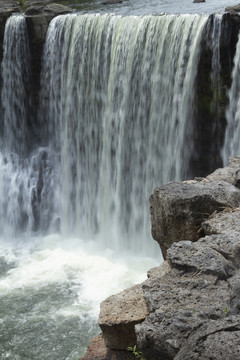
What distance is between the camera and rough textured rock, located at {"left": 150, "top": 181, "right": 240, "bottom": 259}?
6195 millimetres

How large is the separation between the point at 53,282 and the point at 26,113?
6055 millimetres

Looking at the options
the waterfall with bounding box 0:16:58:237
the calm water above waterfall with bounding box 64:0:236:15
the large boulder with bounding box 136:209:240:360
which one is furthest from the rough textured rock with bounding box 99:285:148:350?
the calm water above waterfall with bounding box 64:0:236:15

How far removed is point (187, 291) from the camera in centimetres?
464

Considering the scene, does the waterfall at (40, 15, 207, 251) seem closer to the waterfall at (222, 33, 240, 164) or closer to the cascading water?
the cascading water

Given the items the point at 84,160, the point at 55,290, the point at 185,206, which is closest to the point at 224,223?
the point at 185,206

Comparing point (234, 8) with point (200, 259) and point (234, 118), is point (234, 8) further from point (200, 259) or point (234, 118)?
point (200, 259)

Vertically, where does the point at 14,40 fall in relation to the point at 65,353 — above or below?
above

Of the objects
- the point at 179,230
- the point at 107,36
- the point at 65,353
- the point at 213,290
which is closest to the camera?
the point at 213,290

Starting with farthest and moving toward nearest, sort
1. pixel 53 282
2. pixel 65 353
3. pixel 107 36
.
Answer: pixel 107 36 < pixel 53 282 < pixel 65 353

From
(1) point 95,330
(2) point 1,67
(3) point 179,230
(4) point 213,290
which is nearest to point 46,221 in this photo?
(2) point 1,67

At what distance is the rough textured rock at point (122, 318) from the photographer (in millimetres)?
5035

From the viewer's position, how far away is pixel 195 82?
11.9 metres

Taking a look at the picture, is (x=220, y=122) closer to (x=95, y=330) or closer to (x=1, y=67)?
(x=95, y=330)

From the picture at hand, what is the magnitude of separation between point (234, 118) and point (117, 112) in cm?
309
